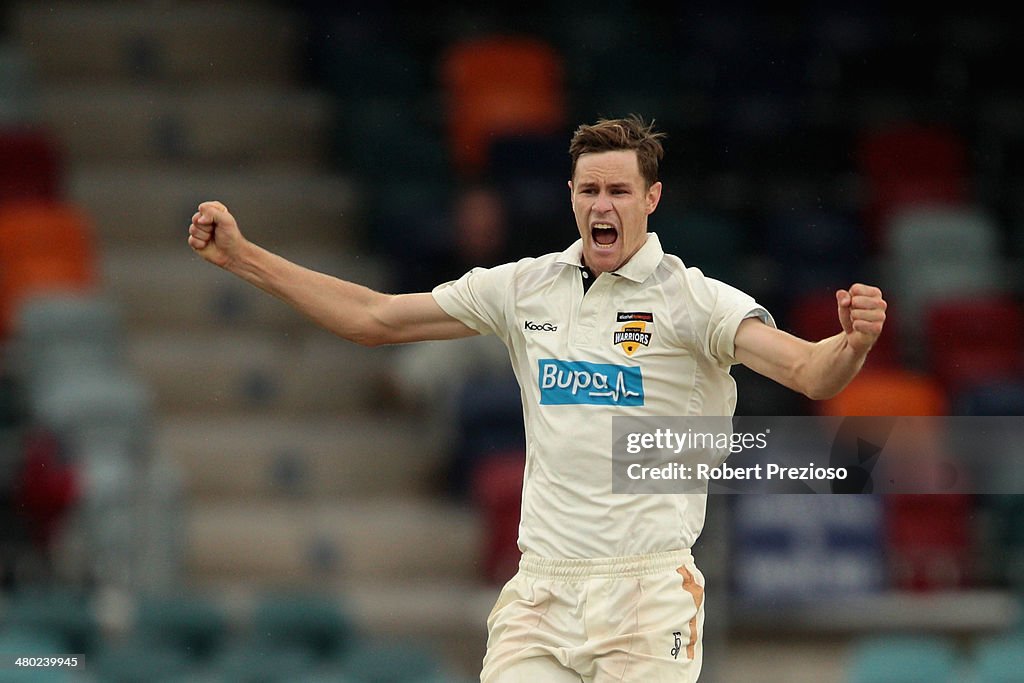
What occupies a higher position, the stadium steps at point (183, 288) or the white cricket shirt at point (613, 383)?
the stadium steps at point (183, 288)

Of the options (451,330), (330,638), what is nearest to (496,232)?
(330,638)

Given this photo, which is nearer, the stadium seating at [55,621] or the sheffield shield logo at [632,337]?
the sheffield shield logo at [632,337]

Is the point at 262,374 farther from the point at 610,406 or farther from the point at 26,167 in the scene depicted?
the point at 610,406

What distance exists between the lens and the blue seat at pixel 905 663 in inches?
229

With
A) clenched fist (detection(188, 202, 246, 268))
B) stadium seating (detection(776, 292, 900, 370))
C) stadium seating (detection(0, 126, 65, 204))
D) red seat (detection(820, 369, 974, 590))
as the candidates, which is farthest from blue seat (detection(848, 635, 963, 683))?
stadium seating (detection(0, 126, 65, 204))

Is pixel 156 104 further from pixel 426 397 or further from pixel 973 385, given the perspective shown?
pixel 973 385

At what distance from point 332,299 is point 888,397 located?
3.82 m

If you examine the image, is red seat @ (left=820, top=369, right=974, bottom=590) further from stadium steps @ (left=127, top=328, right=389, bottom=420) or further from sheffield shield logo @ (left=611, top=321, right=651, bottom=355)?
sheffield shield logo @ (left=611, top=321, right=651, bottom=355)

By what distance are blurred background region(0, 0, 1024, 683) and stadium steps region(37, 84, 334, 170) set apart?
2 cm

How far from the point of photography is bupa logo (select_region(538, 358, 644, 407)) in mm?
3855

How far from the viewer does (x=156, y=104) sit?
9.32 m

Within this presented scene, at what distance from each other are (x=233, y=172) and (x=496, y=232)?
2258 mm

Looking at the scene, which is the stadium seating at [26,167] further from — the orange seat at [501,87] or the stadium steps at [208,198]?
the orange seat at [501,87]

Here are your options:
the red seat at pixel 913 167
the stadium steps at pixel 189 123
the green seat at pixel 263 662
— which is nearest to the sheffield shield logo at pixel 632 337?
the green seat at pixel 263 662
